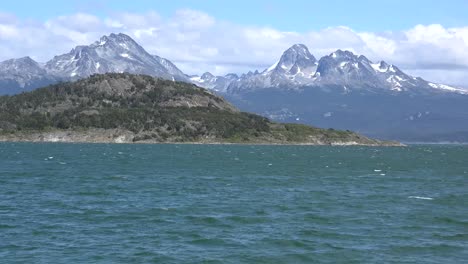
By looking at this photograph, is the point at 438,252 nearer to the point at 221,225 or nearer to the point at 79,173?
the point at 221,225

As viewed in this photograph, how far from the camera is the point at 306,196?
274 ft

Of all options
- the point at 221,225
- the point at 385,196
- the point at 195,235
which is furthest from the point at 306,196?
the point at 195,235

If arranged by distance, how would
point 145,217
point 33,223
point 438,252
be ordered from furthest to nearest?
point 145,217 → point 33,223 → point 438,252

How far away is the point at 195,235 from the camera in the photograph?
178ft

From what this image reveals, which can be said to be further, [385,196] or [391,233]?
[385,196]

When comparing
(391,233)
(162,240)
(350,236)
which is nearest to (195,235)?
(162,240)

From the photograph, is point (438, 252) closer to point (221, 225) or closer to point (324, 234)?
point (324, 234)

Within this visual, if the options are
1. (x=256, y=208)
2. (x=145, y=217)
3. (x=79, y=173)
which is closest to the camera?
(x=145, y=217)

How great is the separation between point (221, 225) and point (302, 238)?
8.50 m

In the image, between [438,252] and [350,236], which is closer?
[438,252]

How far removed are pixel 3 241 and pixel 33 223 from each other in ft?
26.9

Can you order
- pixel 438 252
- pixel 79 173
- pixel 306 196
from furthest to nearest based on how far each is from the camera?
1. pixel 79 173
2. pixel 306 196
3. pixel 438 252

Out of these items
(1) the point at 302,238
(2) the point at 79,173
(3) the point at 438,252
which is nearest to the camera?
(3) the point at 438,252

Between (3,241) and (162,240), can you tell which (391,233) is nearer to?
(162,240)
